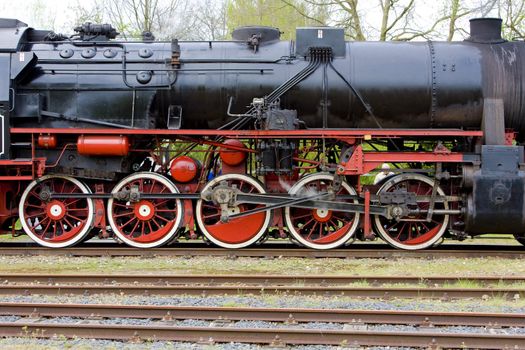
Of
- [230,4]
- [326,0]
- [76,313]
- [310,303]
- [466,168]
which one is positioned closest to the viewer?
[76,313]

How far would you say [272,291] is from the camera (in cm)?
810

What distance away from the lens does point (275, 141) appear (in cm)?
1109

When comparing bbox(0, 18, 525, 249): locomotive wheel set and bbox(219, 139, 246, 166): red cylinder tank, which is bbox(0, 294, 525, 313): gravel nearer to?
bbox(0, 18, 525, 249): locomotive wheel set

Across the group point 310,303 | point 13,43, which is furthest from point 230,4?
point 310,303

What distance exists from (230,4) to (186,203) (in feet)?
65.4

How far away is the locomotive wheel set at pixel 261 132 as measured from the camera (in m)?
10.9

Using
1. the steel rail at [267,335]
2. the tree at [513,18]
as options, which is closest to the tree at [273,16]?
the tree at [513,18]

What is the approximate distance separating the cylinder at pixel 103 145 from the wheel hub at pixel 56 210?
1.05 m

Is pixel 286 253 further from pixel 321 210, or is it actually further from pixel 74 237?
pixel 74 237

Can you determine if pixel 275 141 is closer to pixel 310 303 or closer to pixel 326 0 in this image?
pixel 310 303

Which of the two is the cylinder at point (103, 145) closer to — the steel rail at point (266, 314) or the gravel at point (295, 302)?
the gravel at point (295, 302)

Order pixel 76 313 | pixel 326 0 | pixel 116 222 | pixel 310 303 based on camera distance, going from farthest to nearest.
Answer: pixel 326 0, pixel 116 222, pixel 310 303, pixel 76 313

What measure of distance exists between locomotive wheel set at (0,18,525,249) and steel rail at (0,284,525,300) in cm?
287

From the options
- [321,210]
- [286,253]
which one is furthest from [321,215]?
[286,253]
